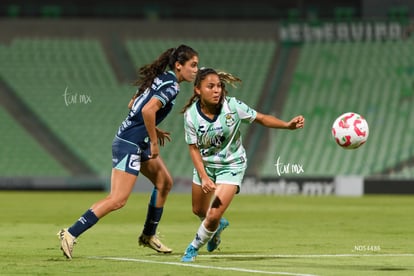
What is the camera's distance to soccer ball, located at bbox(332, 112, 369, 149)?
37.9 ft

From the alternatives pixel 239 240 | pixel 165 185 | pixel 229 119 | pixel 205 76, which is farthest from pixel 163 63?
pixel 239 240

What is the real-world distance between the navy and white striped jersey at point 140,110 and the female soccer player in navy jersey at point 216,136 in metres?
0.33

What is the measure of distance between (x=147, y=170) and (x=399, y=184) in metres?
21.0

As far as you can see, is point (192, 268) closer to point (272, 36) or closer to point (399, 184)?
point (399, 184)

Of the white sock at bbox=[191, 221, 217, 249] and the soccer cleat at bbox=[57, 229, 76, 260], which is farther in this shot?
the soccer cleat at bbox=[57, 229, 76, 260]

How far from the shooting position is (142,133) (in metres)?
11.8

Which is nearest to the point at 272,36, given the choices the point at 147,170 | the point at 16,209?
the point at 16,209

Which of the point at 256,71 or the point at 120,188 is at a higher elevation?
the point at 256,71

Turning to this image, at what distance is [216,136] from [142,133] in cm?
95

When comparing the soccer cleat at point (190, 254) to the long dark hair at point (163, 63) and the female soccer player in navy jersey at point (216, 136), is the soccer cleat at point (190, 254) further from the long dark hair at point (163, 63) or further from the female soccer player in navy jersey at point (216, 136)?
the long dark hair at point (163, 63)

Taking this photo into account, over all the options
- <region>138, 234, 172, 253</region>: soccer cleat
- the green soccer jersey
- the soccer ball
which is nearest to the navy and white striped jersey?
the green soccer jersey

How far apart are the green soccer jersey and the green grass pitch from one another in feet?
3.63

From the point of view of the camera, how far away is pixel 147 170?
12164mm

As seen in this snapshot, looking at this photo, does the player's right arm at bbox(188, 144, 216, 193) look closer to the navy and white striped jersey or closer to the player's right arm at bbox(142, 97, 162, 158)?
the player's right arm at bbox(142, 97, 162, 158)
